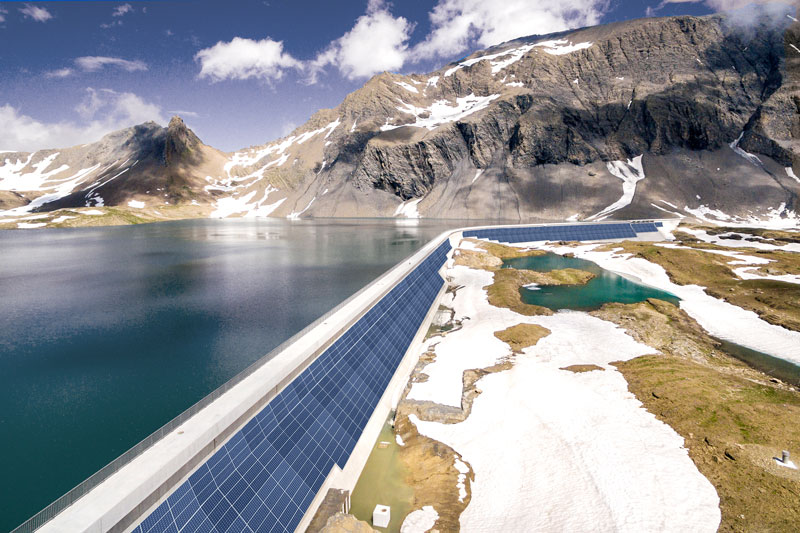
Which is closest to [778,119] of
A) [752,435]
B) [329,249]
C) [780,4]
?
[780,4]

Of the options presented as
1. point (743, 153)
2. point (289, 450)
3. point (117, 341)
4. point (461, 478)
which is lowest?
point (461, 478)

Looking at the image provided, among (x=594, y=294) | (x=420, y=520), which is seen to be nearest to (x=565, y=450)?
(x=420, y=520)

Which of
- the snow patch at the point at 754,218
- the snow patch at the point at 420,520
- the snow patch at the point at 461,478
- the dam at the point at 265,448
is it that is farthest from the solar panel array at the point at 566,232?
the snow patch at the point at 420,520

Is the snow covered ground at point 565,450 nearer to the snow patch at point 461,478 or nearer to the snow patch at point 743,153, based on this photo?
the snow patch at point 461,478

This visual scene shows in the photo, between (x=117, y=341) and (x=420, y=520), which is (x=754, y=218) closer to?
(x=420, y=520)

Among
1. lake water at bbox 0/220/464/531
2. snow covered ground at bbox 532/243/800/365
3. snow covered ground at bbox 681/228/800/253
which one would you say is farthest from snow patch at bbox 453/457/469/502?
snow covered ground at bbox 681/228/800/253

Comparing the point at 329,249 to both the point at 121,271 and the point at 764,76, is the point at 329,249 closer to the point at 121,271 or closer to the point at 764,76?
the point at 121,271
